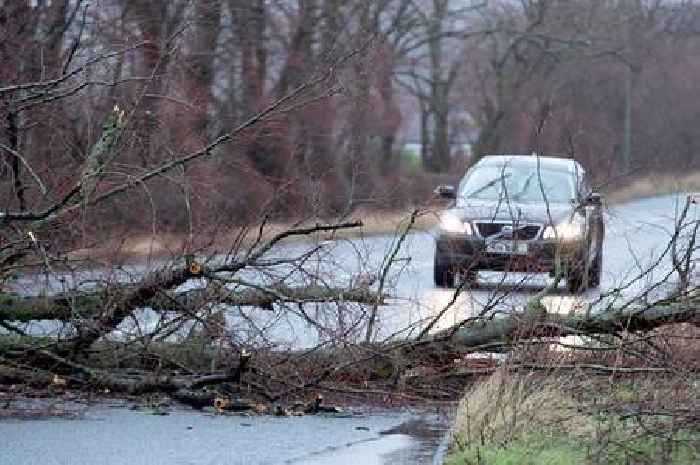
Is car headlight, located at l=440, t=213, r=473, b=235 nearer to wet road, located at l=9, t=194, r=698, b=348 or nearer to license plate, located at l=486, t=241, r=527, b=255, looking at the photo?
license plate, located at l=486, t=241, r=527, b=255

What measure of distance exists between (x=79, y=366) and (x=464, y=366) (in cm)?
248

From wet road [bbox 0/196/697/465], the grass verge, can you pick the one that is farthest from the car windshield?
the grass verge

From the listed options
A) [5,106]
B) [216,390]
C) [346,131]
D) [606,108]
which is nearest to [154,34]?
[346,131]

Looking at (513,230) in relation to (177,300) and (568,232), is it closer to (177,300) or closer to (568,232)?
(568,232)

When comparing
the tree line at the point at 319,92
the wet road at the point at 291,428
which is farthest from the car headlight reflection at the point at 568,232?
the wet road at the point at 291,428

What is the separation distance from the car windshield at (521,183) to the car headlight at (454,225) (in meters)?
0.42

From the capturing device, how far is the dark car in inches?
489

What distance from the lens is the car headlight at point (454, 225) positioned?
17.8m

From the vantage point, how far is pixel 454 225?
60.0ft

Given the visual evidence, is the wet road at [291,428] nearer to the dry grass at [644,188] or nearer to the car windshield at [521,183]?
the car windshield at [521,183]

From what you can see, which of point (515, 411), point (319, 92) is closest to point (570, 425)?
Answer: point (515, 411)

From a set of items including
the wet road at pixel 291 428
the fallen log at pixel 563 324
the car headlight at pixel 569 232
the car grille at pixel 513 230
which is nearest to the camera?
the wet road at pixel 291 428

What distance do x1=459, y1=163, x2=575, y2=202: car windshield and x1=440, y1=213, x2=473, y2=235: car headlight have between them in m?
0.42

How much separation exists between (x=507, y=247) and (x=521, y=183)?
608 cm
